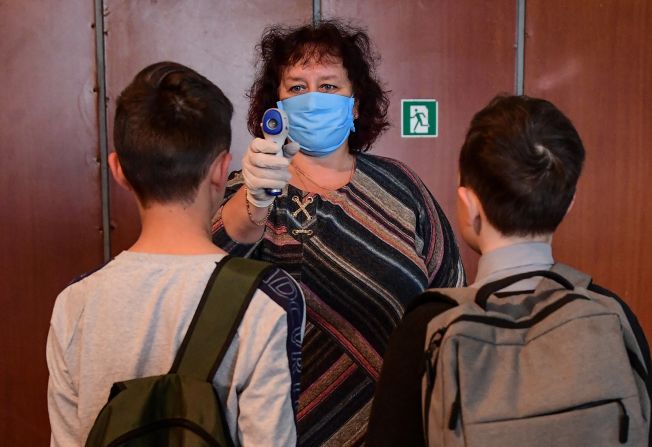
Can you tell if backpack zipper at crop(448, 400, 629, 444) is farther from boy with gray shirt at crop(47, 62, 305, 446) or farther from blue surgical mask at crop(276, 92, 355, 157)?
blue surgical mask at crop(276, 92, 355, 157)

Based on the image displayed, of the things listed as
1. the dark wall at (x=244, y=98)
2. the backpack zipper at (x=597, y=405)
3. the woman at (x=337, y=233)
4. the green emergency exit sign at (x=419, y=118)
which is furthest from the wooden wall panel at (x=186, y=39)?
the backpack zipper at (x=597, y=405)

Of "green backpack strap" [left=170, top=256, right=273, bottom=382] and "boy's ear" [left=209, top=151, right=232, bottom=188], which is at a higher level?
"boy's ear" [left=209, top=151, right=232, bottom=188]

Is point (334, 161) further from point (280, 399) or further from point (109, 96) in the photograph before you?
point (109, 96)

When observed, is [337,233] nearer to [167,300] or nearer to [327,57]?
[327,57]

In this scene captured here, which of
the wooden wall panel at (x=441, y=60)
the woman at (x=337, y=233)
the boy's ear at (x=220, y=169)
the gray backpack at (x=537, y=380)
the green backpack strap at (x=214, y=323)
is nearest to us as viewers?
the gray backpack at (x=537, y=380)

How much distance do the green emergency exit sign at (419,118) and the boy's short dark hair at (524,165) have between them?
1.91m

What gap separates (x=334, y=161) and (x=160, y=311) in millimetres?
875

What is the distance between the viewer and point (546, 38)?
2.93 m

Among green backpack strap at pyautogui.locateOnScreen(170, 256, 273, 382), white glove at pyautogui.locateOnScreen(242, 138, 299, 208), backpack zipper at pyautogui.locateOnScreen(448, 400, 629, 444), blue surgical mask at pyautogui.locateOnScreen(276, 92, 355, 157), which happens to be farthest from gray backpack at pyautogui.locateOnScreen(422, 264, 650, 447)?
blue surgical mask at pyautogui.locateOnScreen(276, 92, 355, 157)

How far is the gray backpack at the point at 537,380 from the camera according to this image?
2.94 feet

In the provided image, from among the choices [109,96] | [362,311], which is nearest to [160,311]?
[362,311]

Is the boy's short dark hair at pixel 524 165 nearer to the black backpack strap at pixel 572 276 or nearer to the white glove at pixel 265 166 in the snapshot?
the black backpack strap at pixel 572 276

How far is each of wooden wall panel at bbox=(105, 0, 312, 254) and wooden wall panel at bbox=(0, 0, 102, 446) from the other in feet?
0.30

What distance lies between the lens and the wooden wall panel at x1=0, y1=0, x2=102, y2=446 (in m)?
2.71
